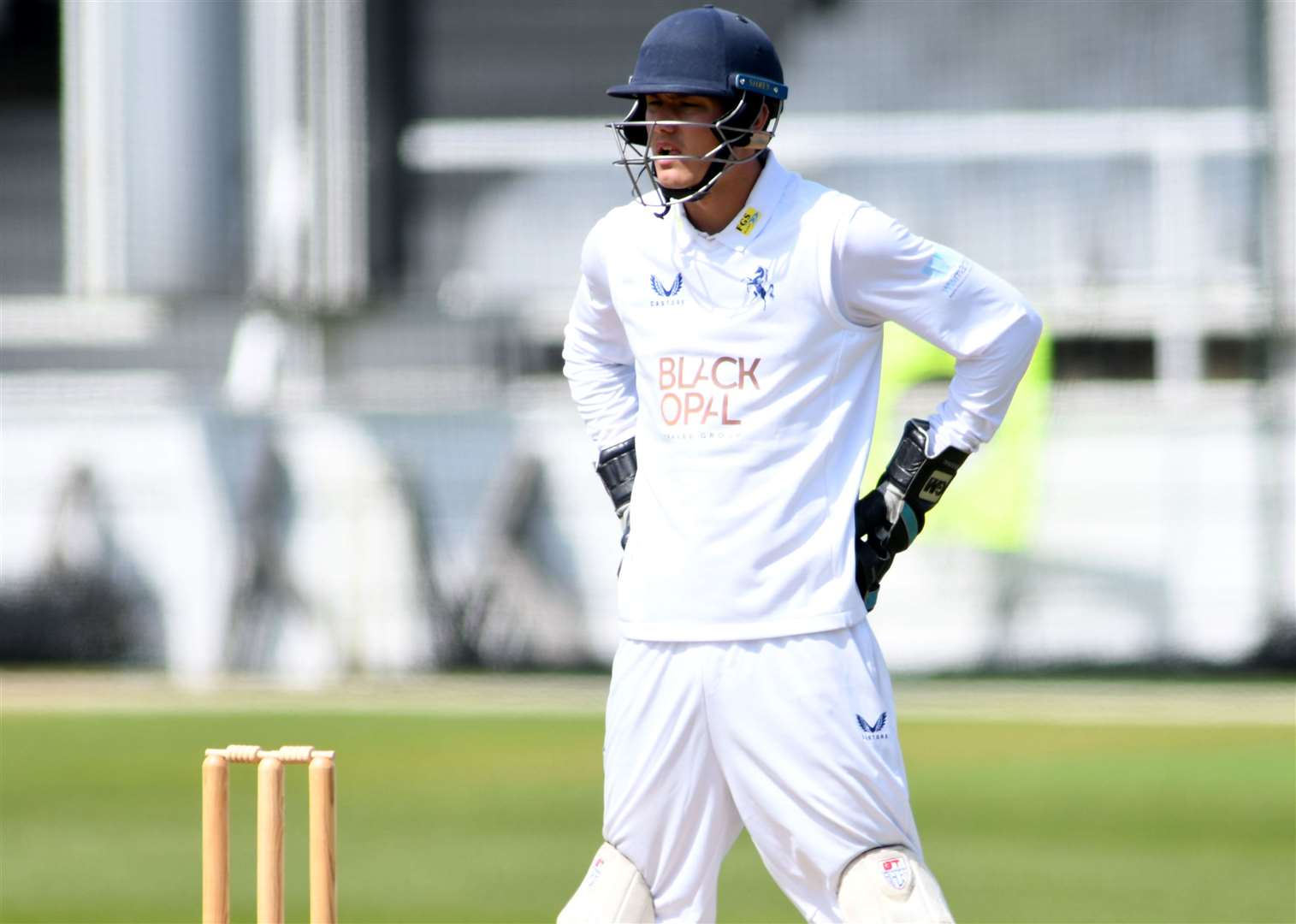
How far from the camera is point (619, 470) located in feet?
14.2

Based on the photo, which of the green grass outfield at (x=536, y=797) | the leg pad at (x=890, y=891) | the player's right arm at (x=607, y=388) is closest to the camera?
the leg pad at (x=890, y=891)

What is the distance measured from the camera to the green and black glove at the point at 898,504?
12.8 ft

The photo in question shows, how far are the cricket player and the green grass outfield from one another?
8.46 ft

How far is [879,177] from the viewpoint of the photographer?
15031 millimetres

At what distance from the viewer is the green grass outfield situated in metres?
6.70

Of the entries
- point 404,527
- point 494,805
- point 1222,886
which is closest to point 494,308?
point 404,527

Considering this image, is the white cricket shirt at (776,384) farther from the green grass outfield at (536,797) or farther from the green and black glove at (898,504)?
the green grass outfield at (536,797)

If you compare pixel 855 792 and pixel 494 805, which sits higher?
pixel 855 792

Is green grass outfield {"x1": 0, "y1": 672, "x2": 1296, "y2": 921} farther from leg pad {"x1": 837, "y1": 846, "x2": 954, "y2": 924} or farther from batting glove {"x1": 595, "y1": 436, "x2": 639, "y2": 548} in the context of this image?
leg pad {"x1": 837, "y1": 846, "x2": 954, "y2": 924}

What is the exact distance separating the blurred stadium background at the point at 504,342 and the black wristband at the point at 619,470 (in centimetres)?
748

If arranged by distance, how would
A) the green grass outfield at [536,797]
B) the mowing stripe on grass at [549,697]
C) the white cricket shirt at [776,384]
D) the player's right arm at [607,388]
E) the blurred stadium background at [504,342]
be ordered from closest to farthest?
Result: 1. the white cricket shirt at [776,384]
2. the player's right arm at [607,388]
3. the green grass outfield at [536,797]
4. the mowing stripe on grass at [549,697]
5. the blurred stadium background at [504,342]

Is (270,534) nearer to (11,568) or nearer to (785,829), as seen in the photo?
(11,568)

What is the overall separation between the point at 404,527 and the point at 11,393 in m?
2.64

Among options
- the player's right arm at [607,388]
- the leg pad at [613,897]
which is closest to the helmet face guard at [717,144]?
the player's right arm at [607,388]
